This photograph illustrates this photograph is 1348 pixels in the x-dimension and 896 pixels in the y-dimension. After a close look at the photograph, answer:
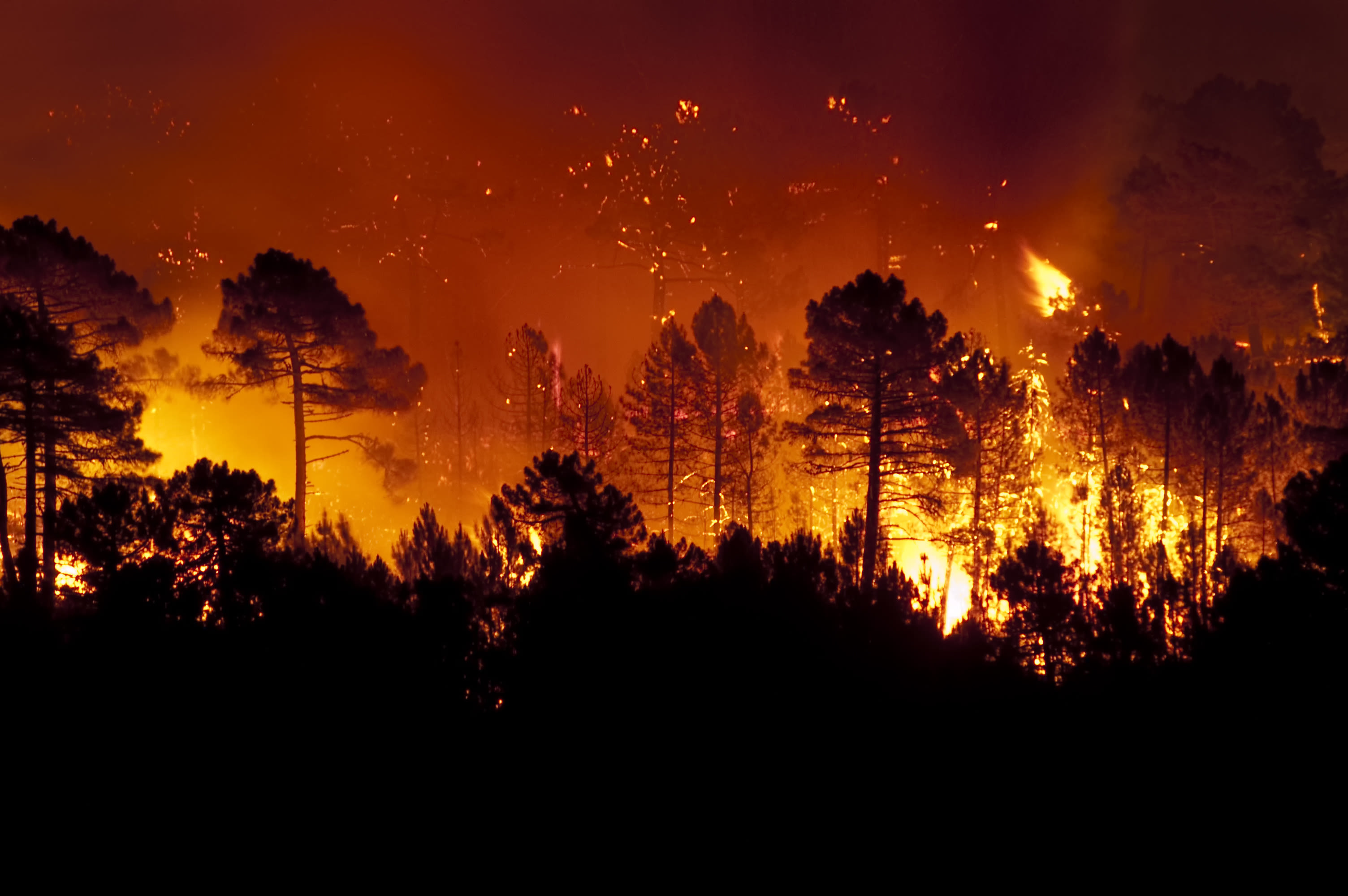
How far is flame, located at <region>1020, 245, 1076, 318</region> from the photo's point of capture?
123 ft

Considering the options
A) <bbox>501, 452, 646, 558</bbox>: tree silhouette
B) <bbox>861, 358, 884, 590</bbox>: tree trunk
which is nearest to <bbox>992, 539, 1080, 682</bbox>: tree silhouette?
<bbox>501, 452, 646, 558</bbox>: tree silhouette

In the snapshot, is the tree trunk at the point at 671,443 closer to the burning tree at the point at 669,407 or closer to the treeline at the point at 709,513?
the burning tree at the point at 669,407

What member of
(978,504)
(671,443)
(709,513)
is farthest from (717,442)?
(978,504)

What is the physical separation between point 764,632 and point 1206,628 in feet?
14.8

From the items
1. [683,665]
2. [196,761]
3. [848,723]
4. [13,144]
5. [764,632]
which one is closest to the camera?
[196,761]

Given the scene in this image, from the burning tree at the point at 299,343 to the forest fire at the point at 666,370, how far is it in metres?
0.10

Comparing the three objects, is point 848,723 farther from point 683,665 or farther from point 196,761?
point 196,761

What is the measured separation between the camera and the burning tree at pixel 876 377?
15.2m

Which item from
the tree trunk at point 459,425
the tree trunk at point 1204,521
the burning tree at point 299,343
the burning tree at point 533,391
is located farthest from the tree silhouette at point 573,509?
the tree trunk at point 459,425

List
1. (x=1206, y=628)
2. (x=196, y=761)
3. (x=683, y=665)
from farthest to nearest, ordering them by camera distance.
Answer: (x=1206, y=628), (x=683, y=665), (x=196, y=761)

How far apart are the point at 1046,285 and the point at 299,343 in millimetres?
36704

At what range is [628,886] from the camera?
3965 mm

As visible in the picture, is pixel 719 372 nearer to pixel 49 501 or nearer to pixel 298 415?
pixel 298 415

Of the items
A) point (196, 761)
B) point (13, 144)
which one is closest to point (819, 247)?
point (196, 761)
